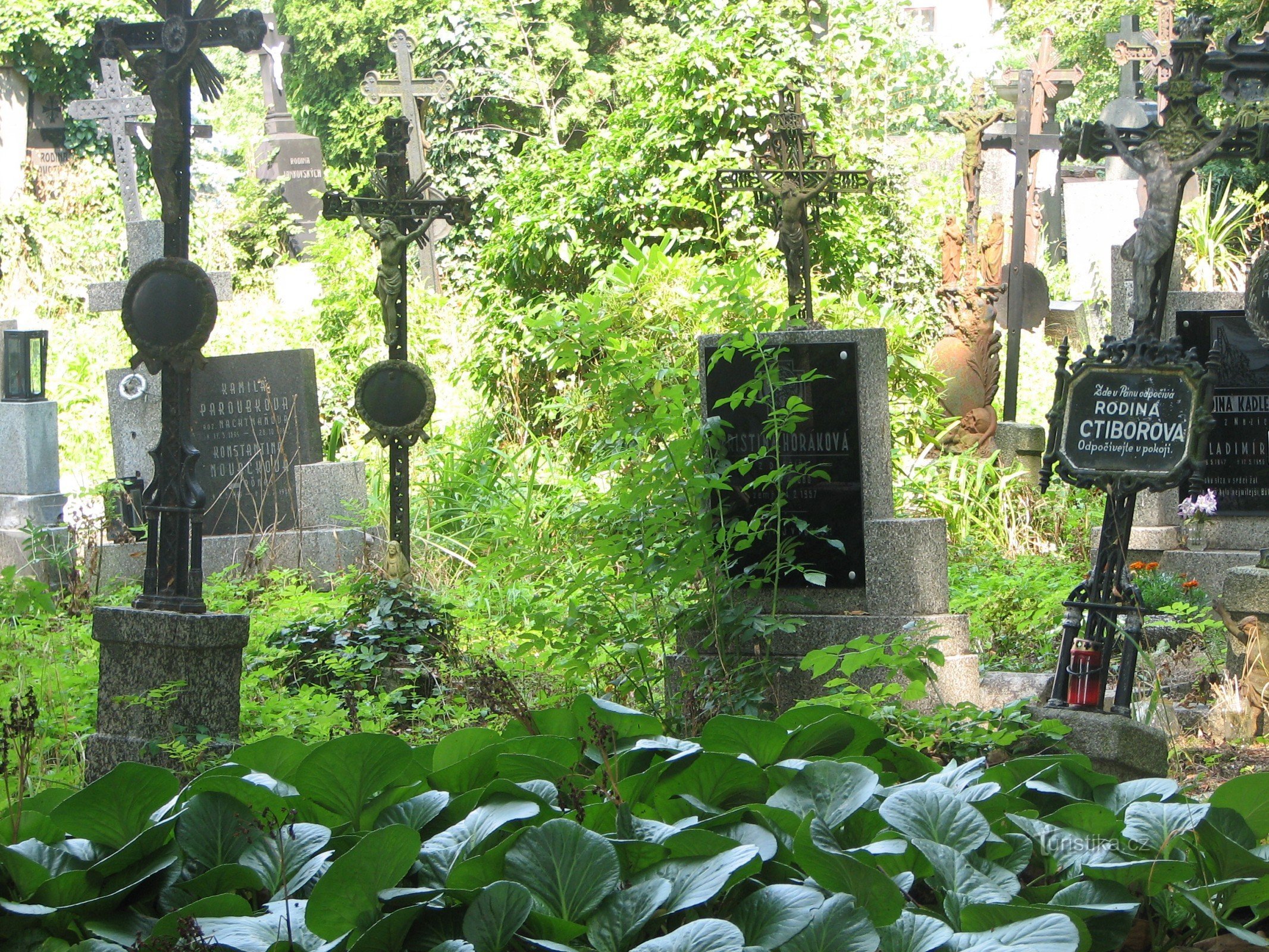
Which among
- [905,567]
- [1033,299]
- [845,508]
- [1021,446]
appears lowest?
[905,567]

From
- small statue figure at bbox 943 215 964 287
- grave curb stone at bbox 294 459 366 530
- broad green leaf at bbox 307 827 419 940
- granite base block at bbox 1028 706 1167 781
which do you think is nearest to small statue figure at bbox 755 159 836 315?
granite base block at bbox 1028 706 1167 781

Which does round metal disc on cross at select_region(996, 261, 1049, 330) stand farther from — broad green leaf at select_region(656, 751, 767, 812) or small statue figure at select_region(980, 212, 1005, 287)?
broad green leaf at select_region(656, 751, 767, 812)

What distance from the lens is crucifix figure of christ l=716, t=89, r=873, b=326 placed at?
6219mm

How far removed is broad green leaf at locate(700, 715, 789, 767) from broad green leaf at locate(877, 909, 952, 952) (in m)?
0.48

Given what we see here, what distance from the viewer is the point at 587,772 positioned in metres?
1.86

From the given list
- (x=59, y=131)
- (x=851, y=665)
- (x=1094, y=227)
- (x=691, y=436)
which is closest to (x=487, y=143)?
(x=59, y=131)

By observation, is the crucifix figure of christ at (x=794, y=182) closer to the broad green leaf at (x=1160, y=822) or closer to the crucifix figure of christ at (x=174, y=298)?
the crucifix figure of christ at (x=174, y=298)

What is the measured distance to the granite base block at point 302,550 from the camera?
7965 mm

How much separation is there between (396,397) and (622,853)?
6.15 m

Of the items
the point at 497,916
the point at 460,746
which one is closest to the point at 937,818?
the point at 497,916

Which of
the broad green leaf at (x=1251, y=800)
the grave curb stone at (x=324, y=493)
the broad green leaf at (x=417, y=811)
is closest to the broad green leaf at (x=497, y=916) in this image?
the broad green leaf at (x=417, y=811)

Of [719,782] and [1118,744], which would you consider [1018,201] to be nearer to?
[1118,744]

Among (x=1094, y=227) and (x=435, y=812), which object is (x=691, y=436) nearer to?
(x=435, y=812)

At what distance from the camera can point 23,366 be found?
28.3 ft
